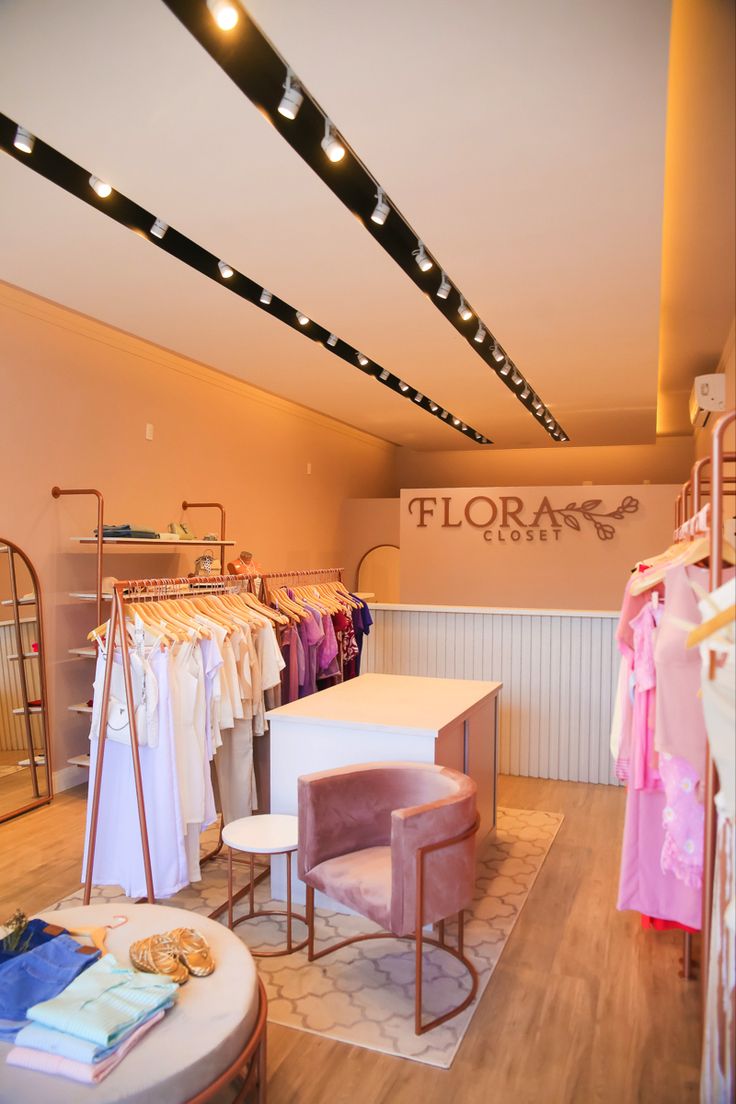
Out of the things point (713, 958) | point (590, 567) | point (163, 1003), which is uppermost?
point (590, 567)

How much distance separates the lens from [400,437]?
1079 centimetres

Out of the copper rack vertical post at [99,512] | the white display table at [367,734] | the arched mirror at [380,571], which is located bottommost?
the white display table at [367,734]

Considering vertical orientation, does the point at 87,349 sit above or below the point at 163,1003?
above

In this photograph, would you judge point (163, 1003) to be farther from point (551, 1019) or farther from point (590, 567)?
point (590, 567)

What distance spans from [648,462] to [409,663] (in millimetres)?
6406

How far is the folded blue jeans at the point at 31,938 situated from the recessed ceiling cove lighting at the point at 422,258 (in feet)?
10.6

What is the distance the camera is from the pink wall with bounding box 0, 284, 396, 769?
16.6ft

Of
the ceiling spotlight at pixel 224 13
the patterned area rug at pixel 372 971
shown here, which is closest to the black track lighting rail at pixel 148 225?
the ceiling spotlight at pixel 224 13

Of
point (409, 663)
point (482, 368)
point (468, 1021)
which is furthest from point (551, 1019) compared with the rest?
point (482, 368)

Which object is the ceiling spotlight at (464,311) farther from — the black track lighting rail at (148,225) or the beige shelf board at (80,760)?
the beige shelf board at (80,760)

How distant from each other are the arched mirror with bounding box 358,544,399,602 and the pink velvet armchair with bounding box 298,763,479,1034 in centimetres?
743

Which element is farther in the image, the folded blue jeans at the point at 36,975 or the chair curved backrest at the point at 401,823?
the chair curved backrest at the point at 401,823

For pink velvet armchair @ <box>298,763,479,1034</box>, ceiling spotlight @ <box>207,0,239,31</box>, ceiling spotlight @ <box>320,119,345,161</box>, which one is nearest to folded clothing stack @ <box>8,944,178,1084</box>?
pink velvet armchair @ <box>298,763,479,1034</box>

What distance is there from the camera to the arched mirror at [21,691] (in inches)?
193
